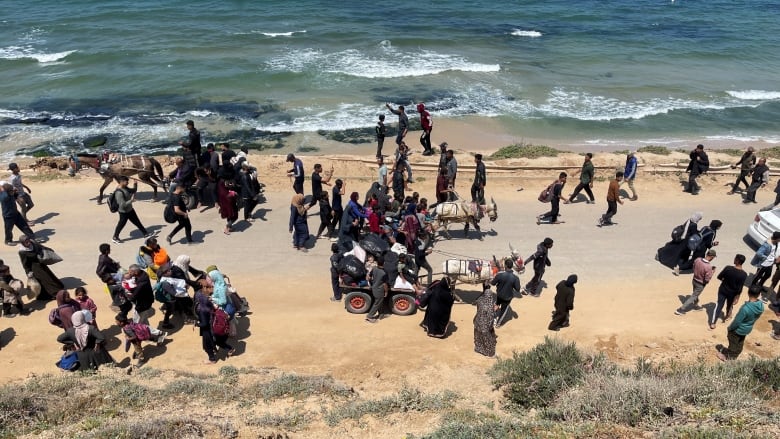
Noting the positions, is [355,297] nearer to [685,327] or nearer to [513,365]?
[513,365]

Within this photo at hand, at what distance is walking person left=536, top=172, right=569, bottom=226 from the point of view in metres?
14.3

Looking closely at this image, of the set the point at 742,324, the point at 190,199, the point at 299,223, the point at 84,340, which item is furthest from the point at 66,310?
the point at 742,324

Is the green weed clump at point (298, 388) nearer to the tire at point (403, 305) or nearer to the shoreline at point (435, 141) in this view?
the tire at point (403, 305)

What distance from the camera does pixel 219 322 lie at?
31.2ft

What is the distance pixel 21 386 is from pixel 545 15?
150 feet

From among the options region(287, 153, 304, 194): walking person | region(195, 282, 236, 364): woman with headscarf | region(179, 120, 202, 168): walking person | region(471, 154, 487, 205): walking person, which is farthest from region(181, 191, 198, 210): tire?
region(471, 154, 487, 205): walking person

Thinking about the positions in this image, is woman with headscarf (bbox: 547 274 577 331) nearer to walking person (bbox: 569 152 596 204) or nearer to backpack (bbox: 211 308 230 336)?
backpack (bbox: 211 308 230 336)

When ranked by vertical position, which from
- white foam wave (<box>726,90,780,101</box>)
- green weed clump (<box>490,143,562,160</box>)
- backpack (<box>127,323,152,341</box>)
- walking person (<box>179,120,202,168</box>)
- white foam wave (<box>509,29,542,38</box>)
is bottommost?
backpack (<box>127,323,152,341</box>)

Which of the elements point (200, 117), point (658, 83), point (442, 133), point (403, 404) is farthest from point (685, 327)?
point (658, 83)

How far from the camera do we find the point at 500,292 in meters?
10.5

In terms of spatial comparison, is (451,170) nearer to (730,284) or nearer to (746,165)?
(730,284)

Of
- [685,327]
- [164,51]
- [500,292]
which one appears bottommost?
[685,327]

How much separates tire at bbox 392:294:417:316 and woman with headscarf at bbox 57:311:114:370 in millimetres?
4818

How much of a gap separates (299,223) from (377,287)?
336 centimetres
